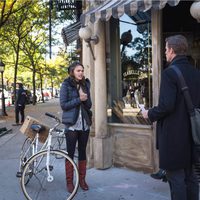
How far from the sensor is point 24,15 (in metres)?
24.3

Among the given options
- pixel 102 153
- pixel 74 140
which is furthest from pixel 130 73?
pixel 74 140

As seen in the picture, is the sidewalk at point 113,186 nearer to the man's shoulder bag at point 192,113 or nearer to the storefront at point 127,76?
the storefront at point 127,76

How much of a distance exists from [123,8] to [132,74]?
198 cm

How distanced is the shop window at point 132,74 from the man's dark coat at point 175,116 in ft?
A: 9.36

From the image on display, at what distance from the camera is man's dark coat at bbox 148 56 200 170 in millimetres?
3609

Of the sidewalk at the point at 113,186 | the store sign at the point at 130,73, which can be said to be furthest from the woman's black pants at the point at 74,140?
the store sign at the point at 130,73

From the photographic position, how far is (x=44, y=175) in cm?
548

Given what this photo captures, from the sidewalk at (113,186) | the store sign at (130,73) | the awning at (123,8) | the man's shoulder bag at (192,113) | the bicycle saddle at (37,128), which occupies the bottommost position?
the sidewalk at (113,186)

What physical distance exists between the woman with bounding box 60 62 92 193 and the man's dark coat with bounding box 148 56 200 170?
1.85 metres

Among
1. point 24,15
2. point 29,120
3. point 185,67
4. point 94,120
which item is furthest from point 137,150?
point 24,15

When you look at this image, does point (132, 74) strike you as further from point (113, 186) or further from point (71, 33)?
point (71, 33)

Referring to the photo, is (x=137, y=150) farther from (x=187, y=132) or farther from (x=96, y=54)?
(x=187, y=132)

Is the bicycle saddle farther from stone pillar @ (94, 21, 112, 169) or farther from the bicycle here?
stone pillar @ (94, 21, 112, 169)

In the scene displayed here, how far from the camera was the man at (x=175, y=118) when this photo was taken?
3.62 metres
